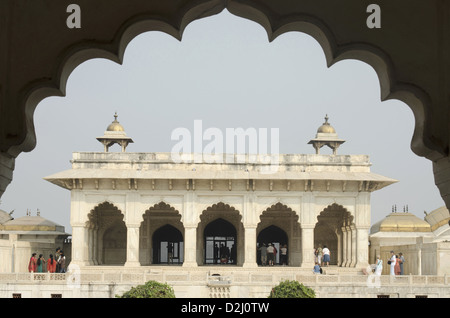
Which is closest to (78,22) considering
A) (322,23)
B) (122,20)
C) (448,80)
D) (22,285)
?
(122,20)

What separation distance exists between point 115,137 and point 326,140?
25.5 feet

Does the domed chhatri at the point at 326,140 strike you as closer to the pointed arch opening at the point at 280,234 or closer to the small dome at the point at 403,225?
the pointed arch opening at the point at 280,234

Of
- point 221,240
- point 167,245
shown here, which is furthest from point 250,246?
point 167,245

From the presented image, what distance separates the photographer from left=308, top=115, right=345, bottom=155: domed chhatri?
25141 millimetres

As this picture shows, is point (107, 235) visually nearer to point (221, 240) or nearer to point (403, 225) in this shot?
point (221, 240)

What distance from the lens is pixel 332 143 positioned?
25234mm

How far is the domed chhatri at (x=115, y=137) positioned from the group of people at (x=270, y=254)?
6.26m

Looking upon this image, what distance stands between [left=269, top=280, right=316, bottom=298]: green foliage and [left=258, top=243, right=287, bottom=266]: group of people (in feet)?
19.4

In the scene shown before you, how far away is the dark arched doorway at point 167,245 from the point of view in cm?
2503

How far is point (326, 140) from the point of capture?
2508cm

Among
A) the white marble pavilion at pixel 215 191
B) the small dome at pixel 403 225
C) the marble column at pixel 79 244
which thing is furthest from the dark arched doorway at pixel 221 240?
the small dome at pixel 403 225

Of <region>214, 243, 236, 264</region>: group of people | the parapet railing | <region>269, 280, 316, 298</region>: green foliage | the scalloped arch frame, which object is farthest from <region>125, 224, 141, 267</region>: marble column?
the scalloped arch frame

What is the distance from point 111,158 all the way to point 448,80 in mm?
19533
